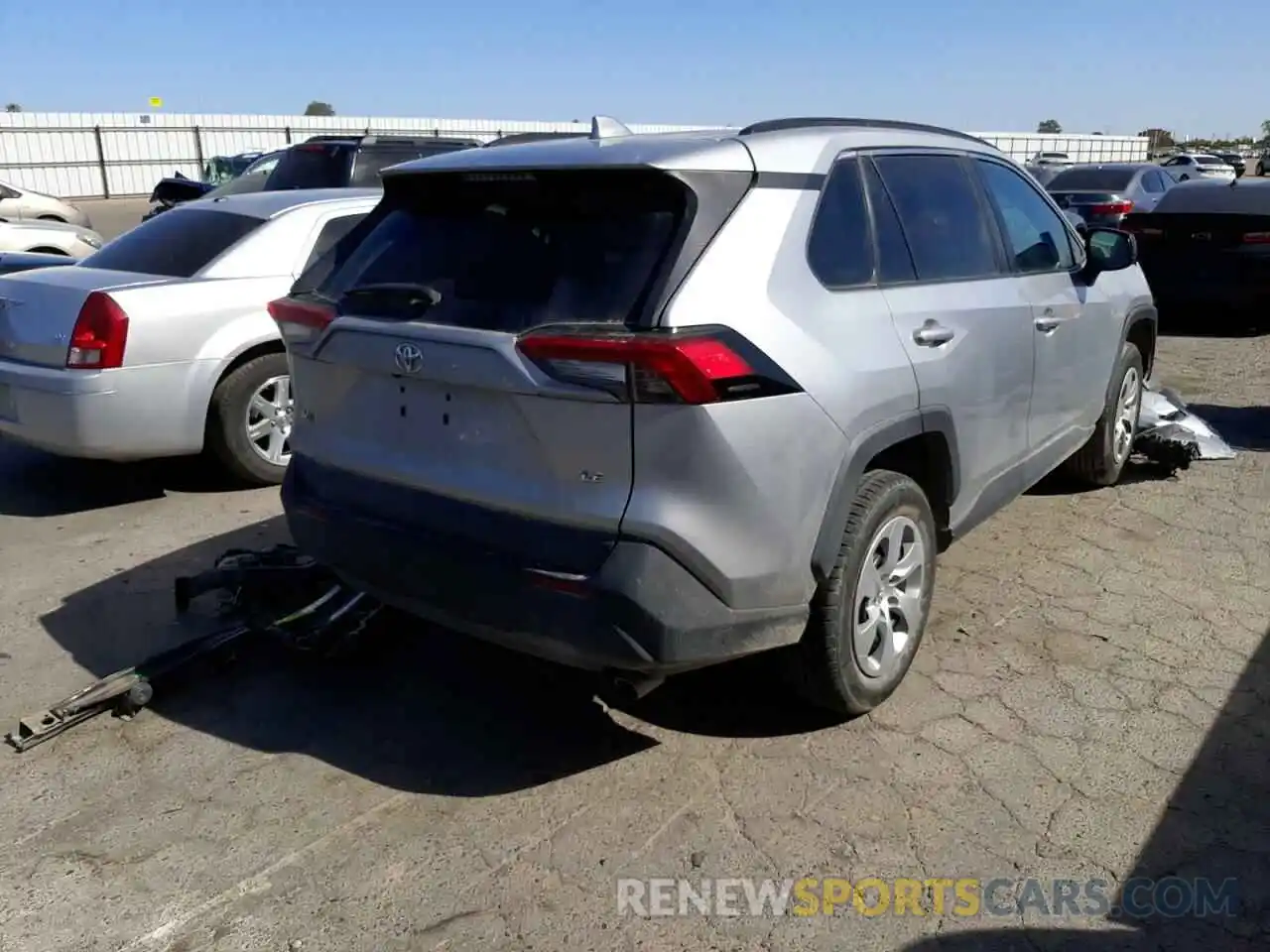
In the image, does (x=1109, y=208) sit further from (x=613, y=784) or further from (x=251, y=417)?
(x=613, y=784)

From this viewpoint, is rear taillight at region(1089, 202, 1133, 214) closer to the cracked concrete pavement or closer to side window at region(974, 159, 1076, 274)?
side window at region(974, 159, 1076, 274)

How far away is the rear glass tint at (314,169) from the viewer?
925 cm

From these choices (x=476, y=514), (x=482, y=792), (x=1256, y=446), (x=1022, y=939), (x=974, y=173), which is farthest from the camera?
(x=1256, y=446)

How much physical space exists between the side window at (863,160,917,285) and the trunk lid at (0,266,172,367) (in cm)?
387

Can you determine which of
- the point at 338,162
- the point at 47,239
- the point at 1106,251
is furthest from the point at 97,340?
the point at 47,239

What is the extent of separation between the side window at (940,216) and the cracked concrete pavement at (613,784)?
140 cm

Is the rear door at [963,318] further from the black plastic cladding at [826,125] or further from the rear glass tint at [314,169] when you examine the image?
the rear glass tint at [314,169]

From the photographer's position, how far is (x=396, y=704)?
3842 mm

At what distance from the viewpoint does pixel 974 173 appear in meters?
4.48

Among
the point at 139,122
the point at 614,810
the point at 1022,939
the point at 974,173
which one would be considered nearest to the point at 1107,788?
the point at 1022,939

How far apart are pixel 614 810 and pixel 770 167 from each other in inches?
75.0

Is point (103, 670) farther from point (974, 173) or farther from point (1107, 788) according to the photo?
point (974, 173)

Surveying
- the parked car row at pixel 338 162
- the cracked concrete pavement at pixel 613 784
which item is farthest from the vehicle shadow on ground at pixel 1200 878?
the parked car row at pixel 338 162

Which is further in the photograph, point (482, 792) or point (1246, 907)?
point (482, 792)
